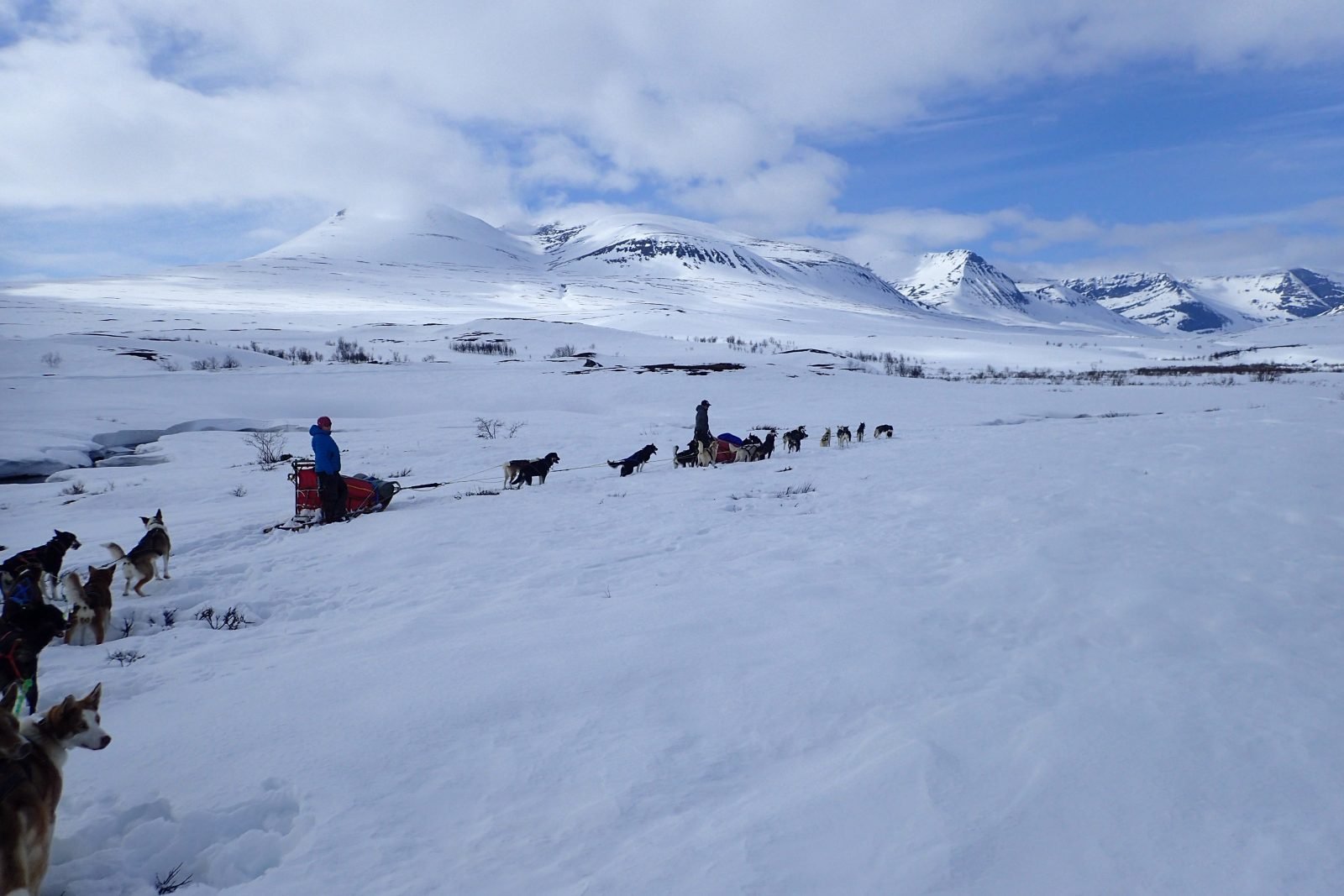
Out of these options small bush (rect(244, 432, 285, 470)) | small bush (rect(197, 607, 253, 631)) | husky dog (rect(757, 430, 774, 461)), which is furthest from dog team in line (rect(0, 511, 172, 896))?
husky dog (rect(757, 430, 774, 461))

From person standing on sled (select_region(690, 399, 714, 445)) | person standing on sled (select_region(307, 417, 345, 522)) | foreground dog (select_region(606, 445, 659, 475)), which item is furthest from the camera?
person standing on sled (select_region(690, 399, 714, 445))

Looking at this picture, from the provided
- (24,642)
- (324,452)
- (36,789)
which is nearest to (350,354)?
(324,452)

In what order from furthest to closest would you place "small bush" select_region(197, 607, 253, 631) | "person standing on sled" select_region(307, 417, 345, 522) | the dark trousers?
1. the dark trousers
2. "person standing on sled" select_region(307, 417, 345, 522)
3. "small bush" select_region(197, 607, 253, 631)

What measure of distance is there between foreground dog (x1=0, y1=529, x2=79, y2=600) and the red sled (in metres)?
2.73

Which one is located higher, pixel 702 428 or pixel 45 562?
pixel 702 428

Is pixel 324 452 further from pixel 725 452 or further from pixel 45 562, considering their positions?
pixel 725 452

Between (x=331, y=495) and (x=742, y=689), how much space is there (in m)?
7.57

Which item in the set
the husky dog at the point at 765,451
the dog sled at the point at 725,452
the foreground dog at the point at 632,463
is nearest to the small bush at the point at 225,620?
the foreground dog at the point at 632,463

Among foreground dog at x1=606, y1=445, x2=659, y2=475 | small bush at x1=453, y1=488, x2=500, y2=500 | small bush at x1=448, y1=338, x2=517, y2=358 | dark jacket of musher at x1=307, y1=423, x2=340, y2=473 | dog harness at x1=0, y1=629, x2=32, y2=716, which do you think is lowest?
small bush at x1=453, y1=488, x2=500, y2=500

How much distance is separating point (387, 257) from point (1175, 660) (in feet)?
685

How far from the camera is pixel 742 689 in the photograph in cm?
402

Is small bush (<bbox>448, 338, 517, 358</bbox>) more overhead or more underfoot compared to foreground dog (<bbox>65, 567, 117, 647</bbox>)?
more overhead

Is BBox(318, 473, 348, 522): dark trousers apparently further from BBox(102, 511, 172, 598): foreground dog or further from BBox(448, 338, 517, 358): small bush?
BBox(448, 338, 517, 358): small bush

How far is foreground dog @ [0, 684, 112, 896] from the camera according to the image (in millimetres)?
2326
